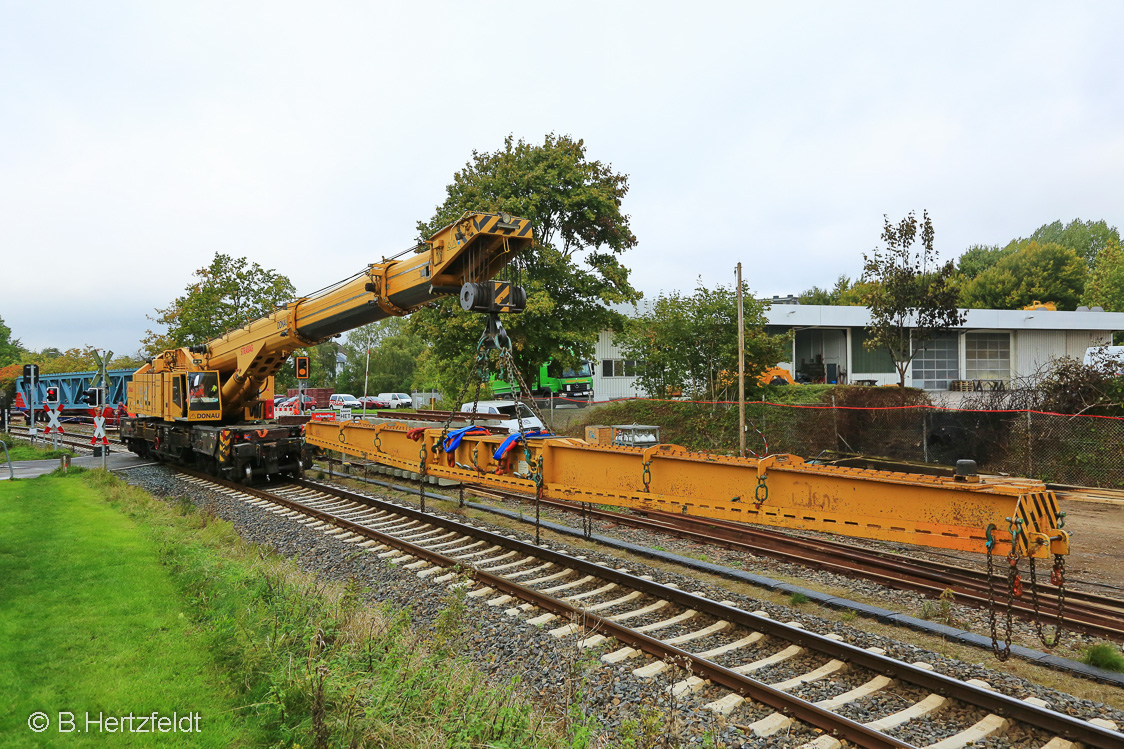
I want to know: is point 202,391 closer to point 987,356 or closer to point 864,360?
point 864,360

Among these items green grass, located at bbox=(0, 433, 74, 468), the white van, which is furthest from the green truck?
the white van

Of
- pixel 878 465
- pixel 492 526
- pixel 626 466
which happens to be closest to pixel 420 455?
pixel 492 526

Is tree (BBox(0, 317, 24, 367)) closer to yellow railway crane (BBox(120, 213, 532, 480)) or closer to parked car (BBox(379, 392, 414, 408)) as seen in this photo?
parked car (BBox(379, 392, 414, 408))

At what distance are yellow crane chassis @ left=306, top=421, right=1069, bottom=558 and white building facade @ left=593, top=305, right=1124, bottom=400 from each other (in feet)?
86.0

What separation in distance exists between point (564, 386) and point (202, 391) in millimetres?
19027

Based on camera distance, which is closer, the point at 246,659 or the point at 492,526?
the point at 246,659

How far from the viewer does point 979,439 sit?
16172 millimetres

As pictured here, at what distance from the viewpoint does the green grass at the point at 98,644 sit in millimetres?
4336

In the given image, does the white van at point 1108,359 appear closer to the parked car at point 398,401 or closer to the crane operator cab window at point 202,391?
the crane operator cab window at point 202,391

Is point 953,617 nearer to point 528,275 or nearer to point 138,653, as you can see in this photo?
point 138,653

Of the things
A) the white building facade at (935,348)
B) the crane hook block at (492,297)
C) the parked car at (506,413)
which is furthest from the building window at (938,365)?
the crane hook block at (492,297)

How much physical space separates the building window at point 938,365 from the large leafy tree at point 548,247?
22.0 m

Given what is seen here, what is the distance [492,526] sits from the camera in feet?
35.8

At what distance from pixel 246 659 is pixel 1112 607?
889 cm
